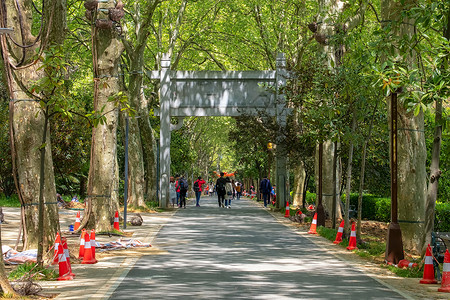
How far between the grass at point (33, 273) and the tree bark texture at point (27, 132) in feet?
4.87

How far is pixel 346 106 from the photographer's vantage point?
19953 mm

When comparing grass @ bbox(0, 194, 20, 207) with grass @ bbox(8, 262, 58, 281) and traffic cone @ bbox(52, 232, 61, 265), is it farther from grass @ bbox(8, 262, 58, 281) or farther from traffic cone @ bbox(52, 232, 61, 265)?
grass @ bbox(8, 262, 58, 281)

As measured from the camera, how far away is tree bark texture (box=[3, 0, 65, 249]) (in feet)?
44.3

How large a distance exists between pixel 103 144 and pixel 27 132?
265 inches

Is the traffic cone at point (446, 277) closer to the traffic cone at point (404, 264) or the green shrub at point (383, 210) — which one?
the traffic cone at point (404, 264)

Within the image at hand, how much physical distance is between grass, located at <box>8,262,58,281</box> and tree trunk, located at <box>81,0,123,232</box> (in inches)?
304

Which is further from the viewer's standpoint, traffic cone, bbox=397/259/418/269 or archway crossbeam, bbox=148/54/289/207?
archway crossbeam, bbox=148/54/289/207

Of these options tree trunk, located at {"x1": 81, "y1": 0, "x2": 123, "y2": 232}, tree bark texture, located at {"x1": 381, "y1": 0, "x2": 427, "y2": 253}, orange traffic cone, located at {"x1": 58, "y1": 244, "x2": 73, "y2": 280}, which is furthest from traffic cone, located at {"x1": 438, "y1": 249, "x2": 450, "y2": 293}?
tree trunk, located at {"x1": 81, "y1": 0, "x2": 123, "y2": 232}

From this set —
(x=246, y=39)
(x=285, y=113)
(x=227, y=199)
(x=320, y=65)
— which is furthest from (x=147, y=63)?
(x=320, y=65)

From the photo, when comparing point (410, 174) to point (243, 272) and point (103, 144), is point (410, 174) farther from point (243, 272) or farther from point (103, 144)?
point (103, 144)

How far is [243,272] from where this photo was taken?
1282cm

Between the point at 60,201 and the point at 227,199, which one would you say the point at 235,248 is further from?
the point at 227,199

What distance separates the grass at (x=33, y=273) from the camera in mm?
11438

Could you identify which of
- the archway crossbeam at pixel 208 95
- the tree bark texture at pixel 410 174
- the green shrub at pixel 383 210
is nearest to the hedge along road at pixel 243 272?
the tree bark texture at pixel 410 174
